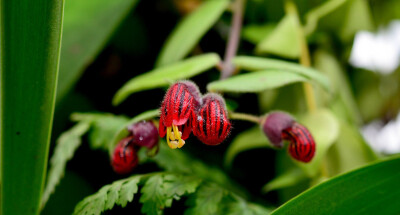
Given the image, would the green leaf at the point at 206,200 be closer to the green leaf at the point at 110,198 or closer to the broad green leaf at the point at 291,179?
the green leaf at the point at 110,198

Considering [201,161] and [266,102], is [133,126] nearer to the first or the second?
[201,161]

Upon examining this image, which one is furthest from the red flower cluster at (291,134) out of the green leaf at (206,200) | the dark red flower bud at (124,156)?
the dark red flower bud at (124,156)

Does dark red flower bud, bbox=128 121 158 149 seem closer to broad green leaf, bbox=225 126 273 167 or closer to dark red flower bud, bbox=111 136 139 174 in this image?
dark red flower bud, bbox=111 136 139 174

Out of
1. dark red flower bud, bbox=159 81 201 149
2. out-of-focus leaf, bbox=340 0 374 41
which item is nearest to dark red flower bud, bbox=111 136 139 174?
dark red flower bud, bbox=159 81 201 149

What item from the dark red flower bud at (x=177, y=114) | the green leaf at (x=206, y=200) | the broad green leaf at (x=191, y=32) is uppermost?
the broad green leaf at (x=191, y=32)

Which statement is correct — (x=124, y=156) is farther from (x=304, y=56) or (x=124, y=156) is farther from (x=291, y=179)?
(x=304, y=56)

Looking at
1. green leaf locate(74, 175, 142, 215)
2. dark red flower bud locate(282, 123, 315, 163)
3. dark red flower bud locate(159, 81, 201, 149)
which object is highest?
dark red flower bud locate(282, 123, 315, 163)

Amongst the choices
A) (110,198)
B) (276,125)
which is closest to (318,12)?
(276,125)
